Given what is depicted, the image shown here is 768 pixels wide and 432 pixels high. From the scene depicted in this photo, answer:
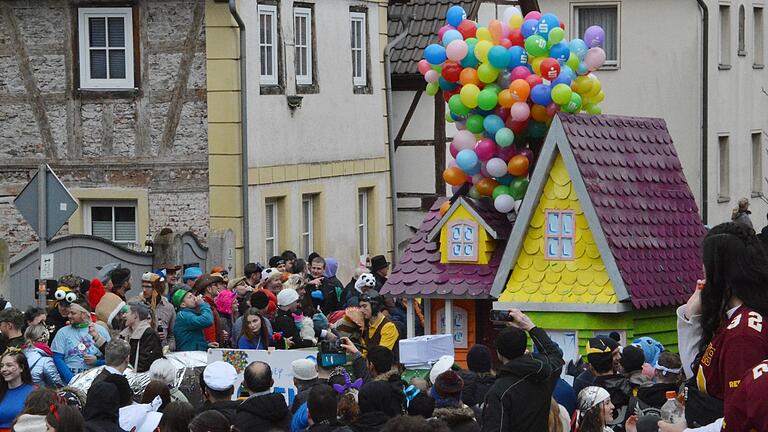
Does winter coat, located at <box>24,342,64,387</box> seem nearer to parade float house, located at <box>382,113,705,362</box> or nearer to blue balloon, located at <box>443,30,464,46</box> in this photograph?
parade float house, located at <box>382,113,705,362</box>

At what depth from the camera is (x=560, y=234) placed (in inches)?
655

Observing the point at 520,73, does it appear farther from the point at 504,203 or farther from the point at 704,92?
the point at 704,92

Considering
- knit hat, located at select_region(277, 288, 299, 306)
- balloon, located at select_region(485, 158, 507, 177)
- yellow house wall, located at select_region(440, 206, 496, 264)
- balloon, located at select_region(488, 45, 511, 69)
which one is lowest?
knit hat, located at select_region(277, 288, 299, 306)

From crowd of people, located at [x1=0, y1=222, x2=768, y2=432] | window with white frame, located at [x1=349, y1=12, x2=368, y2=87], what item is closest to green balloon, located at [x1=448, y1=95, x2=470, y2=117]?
crowd of people, located at [x1=0, y1=222, x2=768, y2=432]

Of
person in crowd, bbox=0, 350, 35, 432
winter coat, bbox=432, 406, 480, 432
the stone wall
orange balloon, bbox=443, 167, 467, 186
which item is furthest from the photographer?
the stone wall

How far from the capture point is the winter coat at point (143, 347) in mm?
14656

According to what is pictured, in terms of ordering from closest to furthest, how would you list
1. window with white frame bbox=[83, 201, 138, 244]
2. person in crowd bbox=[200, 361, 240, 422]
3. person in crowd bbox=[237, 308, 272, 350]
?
person in crowd bbox=[200, 361, 240, 422] < person in crowd bbox=[237, 308, 272, 350] < window with white frame bbox=[83, 201, 138, 244]

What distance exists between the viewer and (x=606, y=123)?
56.0ft

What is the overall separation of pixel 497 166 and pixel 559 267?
3.98 feet

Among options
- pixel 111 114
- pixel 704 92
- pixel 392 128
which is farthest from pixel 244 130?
pixel 704 92

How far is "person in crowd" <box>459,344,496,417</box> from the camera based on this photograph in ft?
38.7

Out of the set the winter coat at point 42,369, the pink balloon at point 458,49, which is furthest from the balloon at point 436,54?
the winter coat at point 42,369

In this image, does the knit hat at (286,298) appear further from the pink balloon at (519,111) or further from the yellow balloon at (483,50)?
the yellow balloon at (483,50)

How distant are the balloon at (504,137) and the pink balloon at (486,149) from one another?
115 mm
